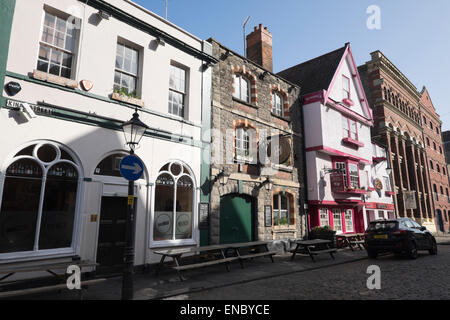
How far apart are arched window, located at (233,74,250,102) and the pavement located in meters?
7.63

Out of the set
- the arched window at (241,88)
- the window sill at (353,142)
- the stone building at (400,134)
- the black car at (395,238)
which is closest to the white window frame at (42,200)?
the arched window at (241,88)

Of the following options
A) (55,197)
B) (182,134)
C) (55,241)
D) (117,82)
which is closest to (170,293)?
(55,241)

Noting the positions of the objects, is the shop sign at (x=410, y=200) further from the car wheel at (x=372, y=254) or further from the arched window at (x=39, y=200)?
the arched window at (x=39, y=200)

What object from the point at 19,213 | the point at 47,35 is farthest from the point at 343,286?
the point at 47,35

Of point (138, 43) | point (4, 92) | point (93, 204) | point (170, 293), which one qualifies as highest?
point (138, 43)

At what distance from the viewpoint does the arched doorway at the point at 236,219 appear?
11.7 m

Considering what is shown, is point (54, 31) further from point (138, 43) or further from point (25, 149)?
point (25, 149)

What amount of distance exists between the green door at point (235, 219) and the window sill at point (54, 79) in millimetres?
6785

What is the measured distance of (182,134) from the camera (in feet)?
34.9

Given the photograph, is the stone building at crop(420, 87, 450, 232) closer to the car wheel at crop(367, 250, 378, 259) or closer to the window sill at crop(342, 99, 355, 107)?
the window sill at crop(342, 99, 355, 107)

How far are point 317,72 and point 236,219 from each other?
12815mm

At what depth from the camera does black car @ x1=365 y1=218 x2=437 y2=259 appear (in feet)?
36.9

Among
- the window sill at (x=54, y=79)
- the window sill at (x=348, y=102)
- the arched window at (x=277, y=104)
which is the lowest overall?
the window sill at (x=54, y=79)
